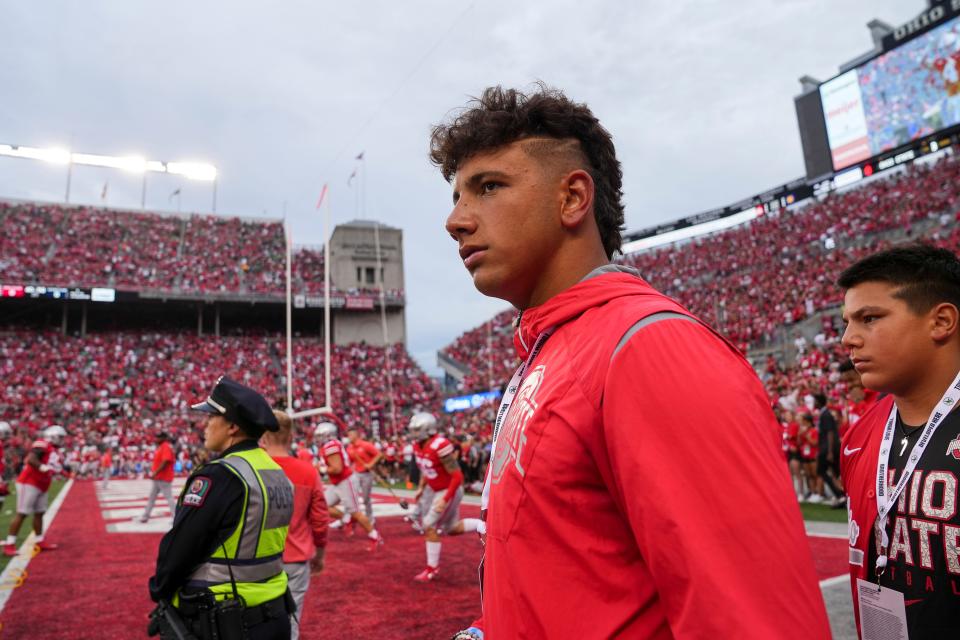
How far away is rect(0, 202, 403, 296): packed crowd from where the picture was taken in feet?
132

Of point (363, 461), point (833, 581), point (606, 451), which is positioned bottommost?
point (833, 581)

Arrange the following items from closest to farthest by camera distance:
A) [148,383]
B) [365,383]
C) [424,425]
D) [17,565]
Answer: [17,565]
[424,425]
[148,383]
[365,383]

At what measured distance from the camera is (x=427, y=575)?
8.09 meters

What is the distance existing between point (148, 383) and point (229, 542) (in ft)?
123

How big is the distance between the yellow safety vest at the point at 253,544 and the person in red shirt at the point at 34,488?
8.51 meters

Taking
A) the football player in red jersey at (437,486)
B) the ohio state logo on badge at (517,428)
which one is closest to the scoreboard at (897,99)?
the football player in red jersey at (437,486)

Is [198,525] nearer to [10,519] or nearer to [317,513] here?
[317,513]

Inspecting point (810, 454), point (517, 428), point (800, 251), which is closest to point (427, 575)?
point (517, 428)

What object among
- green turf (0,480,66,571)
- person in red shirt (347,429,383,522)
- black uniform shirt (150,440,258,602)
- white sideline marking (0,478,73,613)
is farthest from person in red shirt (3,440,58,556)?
black uniform shirt (150,440,258,602)

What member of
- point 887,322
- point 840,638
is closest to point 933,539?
point 887,322

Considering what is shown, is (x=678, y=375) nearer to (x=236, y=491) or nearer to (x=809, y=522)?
(x=236, y=491)

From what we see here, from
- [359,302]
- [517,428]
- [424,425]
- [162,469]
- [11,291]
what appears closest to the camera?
[517,428]

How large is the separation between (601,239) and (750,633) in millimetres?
929

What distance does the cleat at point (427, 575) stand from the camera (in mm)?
8031
